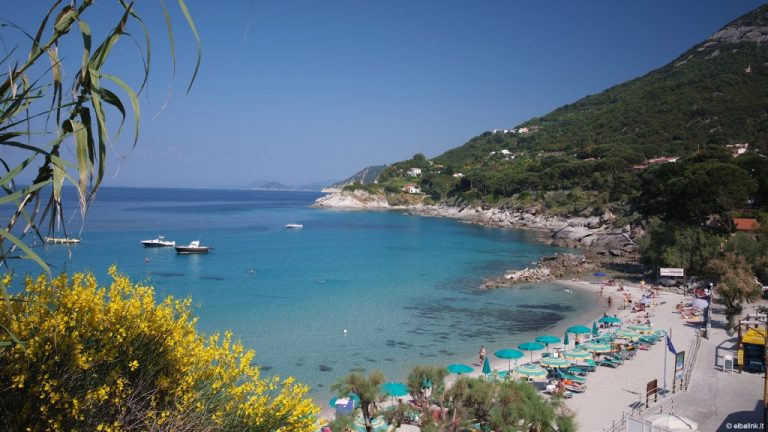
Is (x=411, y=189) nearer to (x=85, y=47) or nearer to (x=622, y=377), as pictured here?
(x=622, y=377)

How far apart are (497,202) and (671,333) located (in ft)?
224

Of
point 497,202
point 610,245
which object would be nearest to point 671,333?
point 610,245

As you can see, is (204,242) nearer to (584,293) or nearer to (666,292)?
(584,293)

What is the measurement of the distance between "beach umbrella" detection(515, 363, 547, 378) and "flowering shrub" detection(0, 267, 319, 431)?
12.4 m

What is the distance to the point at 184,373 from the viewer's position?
5.09 m

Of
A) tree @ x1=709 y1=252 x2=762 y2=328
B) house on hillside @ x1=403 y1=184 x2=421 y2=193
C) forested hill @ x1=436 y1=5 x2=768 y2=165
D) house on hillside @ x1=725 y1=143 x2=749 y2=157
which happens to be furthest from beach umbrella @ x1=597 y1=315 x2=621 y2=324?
house on hillside @ x1=403 y1=184 x2=421 y2=193

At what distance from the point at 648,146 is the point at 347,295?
68.1 meters

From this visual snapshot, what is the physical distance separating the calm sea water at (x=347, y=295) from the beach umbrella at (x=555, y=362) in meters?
3.59

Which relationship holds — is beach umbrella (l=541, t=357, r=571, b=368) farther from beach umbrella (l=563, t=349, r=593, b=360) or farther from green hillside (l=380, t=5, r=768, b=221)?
green hillside (l=380, t=5, r=768, b=221)

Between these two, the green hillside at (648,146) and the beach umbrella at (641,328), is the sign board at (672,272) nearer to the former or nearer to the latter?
the green hillside at (648,146)

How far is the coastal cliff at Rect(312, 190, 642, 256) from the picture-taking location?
155ft

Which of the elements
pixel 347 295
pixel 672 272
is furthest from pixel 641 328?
pixel 347 295

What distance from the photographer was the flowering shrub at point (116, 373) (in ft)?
12.3

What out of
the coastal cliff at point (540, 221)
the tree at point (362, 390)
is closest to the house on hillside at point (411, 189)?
the coastal cliff at point (540, 221)
